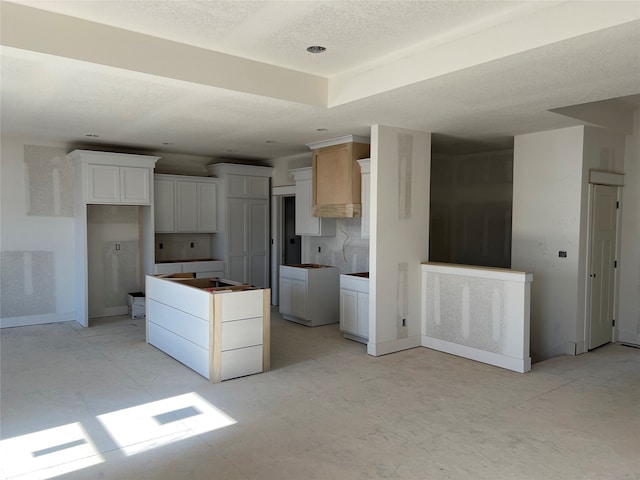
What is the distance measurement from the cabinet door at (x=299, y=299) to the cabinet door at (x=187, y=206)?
6.97ft

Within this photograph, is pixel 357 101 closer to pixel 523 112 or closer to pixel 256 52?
pixel 256 52

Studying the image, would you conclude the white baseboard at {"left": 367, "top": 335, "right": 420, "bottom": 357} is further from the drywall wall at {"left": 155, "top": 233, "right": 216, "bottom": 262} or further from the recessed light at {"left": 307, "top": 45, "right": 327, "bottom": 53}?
the drywall wall at {"left": 155, "top": 233, "right": 216, "bottom": 262}

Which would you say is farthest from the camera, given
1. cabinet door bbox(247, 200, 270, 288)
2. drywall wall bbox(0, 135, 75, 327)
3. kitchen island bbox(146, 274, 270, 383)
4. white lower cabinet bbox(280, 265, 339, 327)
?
cabinet door bbox(247, 200, 270, 288)

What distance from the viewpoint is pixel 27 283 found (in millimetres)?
6461

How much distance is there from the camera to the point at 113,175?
6.56 metres

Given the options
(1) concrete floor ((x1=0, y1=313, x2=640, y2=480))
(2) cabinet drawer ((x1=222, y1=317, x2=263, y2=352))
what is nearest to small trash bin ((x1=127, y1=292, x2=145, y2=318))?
(1) concrete floor ((x1=0, y1=313, x2=640, y2=480))

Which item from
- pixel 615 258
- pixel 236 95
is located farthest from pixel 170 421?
pixel 615 258

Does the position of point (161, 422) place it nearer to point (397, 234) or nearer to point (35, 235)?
point (397, 234)

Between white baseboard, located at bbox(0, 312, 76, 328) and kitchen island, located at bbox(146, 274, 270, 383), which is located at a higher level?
kitchen island, located at bbox(146, 274, 270, 383)

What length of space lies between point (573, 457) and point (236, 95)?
143 inches

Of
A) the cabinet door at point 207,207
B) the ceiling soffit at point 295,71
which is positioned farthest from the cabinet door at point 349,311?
the cabinet door at point 207,207

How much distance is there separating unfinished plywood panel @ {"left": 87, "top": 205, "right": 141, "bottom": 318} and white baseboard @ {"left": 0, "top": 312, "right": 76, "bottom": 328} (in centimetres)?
33

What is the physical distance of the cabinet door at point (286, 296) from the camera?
6.87 m

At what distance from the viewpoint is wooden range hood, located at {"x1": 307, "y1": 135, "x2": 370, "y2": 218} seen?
233 inches
